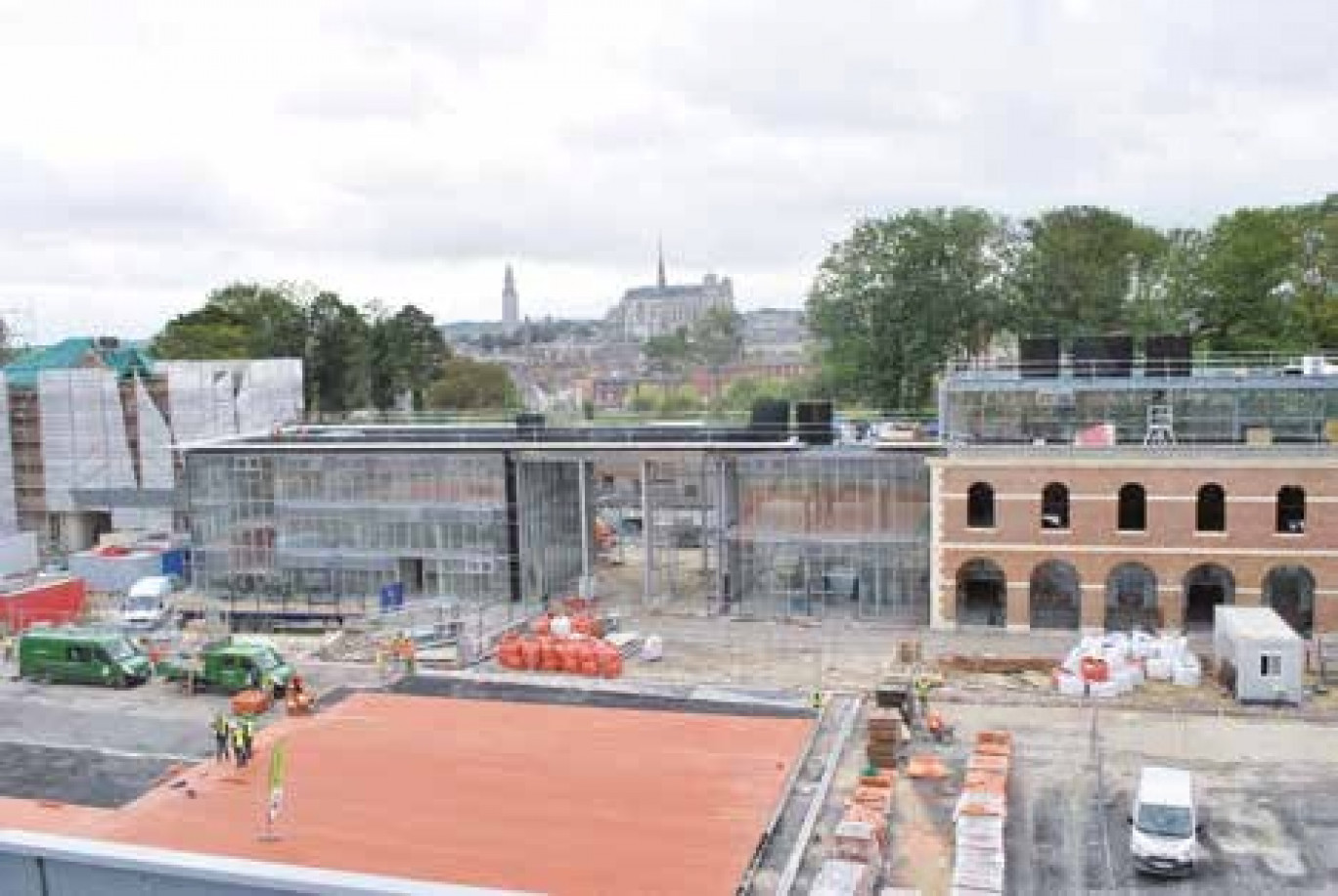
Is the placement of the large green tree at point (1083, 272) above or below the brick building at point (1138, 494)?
above

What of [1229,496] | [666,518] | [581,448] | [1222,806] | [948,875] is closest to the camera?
[948,875]

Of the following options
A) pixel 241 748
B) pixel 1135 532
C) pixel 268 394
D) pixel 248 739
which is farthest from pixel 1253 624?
pixel 268 394

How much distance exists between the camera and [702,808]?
84.6 feet

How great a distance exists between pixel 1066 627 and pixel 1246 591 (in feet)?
18.9

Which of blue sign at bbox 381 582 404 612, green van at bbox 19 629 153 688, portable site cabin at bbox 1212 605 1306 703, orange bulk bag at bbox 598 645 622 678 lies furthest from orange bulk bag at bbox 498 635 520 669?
portable site cabin at bbox 1212 605 1306 703

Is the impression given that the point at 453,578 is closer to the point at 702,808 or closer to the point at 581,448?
the point at 581,448

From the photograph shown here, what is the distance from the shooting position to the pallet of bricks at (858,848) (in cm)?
2130

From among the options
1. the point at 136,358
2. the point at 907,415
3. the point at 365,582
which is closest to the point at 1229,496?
the point at 907,415

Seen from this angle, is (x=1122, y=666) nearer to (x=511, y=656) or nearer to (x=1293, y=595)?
(x=1293, y=595)

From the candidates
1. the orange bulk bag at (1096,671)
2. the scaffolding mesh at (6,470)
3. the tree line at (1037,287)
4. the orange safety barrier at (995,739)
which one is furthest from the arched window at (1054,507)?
the scaffolding mesh at (6,470)

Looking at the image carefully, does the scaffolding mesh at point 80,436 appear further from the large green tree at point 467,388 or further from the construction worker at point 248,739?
the large green tree at point 467,388

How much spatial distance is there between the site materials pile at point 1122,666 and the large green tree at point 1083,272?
32585 millimetres

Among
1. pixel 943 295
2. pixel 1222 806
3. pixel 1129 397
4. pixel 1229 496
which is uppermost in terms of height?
pixel 943 295

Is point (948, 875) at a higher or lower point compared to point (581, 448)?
lower
